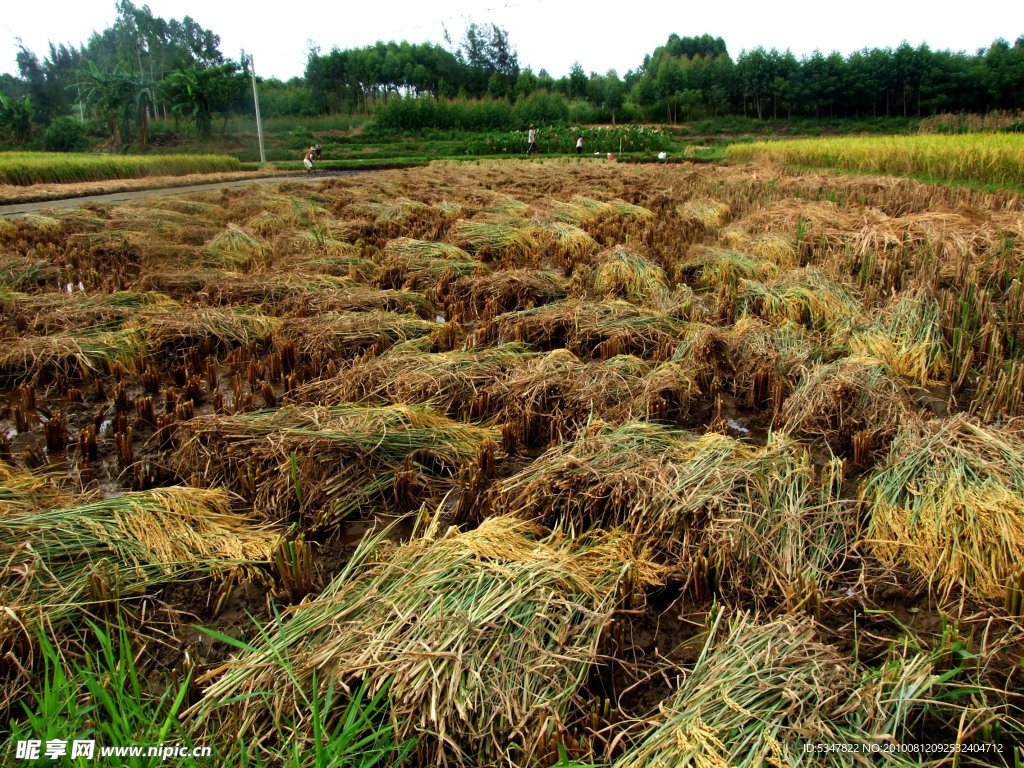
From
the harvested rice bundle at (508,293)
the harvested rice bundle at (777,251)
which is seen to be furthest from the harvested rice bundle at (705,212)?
the harvested rice bundle at (508,293)

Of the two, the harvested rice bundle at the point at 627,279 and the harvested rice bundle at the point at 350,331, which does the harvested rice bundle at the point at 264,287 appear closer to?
the harvested rice bundle at the point at 350,331

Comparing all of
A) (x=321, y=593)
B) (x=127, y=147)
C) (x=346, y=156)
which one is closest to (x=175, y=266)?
(x=321, y=593)

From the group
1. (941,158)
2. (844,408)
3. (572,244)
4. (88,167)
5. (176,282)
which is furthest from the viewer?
(88,167)

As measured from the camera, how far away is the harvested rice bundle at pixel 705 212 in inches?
341

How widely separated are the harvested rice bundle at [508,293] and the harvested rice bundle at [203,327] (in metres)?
1.49

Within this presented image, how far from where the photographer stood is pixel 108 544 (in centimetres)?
206

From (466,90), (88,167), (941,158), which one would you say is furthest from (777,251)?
(466,90)

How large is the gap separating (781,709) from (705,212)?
8.51m

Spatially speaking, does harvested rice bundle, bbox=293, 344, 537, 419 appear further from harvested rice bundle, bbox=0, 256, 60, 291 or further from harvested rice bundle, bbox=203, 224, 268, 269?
harvested rice bundle, bbox=0, 256, 60, 291

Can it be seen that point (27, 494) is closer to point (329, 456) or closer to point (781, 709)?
point (329, 456)

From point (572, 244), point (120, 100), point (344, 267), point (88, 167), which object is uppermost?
point (120, 100)

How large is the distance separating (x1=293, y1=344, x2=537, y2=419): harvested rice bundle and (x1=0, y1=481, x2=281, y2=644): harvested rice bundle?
1.04 meters

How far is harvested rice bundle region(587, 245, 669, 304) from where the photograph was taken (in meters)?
5.15

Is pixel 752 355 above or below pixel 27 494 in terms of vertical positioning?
above
